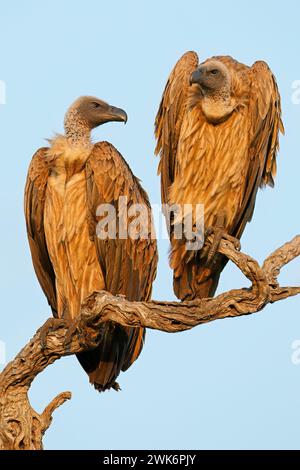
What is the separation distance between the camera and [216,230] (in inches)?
542

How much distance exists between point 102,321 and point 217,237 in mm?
1851

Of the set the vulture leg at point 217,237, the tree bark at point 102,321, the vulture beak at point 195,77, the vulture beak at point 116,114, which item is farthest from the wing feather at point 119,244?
the vulture beak at point 195,77

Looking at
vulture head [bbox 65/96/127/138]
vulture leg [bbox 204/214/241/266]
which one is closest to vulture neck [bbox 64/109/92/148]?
vulture head [bbox 65/96/127/138]

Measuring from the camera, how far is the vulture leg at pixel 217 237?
13.6 meters

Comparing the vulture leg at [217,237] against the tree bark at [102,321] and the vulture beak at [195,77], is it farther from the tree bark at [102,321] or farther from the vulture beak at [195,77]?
the vulture beak at [195,77]

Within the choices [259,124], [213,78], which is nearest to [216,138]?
[259,124]

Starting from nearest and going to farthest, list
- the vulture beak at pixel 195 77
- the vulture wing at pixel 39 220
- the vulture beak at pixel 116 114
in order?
the vulture wing at pixel 39 220
the vulture beak at pixel 116 114
the vulture beak at pixel 195 77

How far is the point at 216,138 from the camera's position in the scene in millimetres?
13836

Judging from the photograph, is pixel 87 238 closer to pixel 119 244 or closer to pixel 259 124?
pixel 119 244

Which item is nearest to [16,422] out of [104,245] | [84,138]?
[104,245]

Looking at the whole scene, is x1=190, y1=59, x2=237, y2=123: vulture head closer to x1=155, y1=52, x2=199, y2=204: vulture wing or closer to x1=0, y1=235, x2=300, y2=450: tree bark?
x1=155, y1=52, x2=199, y2=204: vulture wing

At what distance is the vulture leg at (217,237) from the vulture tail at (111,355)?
1049mm

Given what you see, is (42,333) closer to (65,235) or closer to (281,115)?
(65,235)

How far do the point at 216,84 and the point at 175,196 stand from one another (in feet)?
3.51
